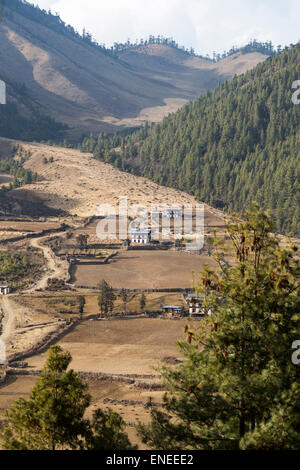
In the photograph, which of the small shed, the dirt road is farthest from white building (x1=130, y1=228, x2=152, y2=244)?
the small shed

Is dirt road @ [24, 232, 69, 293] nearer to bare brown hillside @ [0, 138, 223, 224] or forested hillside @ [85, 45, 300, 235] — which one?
bare brown hillside @ [0, 138, 223, 224]

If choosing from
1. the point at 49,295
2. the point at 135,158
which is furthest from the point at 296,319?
the point at 135,158

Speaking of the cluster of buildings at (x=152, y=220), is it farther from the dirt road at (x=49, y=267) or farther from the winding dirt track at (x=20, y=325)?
the winding dirt track at (x=20, y=325)

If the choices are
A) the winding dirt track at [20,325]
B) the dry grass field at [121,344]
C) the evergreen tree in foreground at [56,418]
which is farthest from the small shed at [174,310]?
the evergreen tree in foreground at [56,418]

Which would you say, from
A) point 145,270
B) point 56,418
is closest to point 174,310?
point 145,270

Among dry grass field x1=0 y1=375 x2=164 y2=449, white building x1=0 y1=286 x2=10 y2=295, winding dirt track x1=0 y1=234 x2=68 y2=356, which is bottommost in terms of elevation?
dry grass field x1=0 y1=375 x2=164 y2=449
